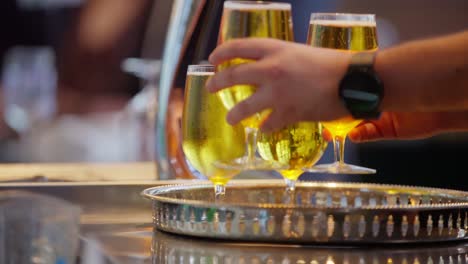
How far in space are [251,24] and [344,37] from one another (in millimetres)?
171

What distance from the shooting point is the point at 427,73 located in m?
0.95

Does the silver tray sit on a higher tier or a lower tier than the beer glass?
lower

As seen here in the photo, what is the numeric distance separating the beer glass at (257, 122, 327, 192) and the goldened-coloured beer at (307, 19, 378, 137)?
3 centimetres

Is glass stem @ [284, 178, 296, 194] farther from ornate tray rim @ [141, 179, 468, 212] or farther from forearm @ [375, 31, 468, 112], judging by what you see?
forearm @ [375, 31, 468, 112]

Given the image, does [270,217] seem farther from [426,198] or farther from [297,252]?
[426,198]

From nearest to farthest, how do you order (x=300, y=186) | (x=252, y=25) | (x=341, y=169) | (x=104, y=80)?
(x=252, y=25)
(x=341, y=169)
(x=300, y=186)
(x=104, y=80)

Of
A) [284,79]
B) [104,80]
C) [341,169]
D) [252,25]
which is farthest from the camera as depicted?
[104,80]

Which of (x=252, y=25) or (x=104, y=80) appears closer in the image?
(x=252, y=25)

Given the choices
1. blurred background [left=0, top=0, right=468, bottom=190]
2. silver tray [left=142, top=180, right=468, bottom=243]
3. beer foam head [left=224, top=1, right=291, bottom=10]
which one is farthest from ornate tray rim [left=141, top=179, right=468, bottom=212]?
blurred background [left=0, top=0, right=468, bottom=190]

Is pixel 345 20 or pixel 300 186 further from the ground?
pixel 345 20

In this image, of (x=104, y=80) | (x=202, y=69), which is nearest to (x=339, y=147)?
(x=202, y=69)

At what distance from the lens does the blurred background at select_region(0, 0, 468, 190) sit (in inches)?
153

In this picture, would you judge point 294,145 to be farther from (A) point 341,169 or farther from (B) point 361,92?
(B) point 361,92

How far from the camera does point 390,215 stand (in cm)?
104
